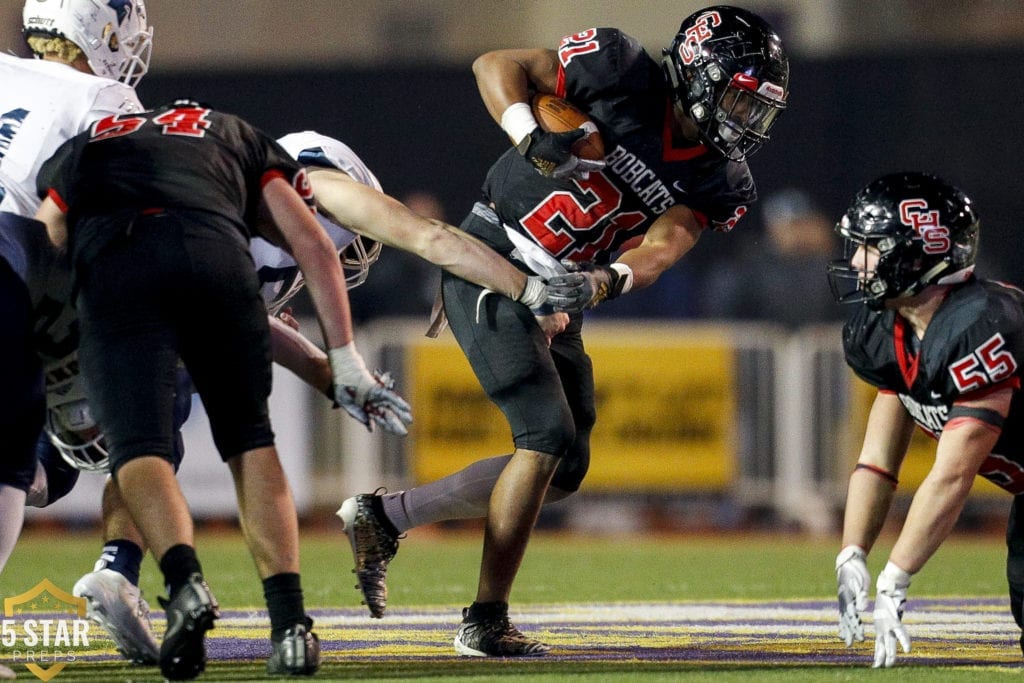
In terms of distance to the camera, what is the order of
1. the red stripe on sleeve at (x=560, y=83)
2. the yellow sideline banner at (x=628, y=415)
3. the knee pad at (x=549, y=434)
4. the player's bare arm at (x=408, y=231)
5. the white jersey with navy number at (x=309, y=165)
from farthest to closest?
the yellow sideline banner at (x=628, y=415)
the red stripe on sleeve at (x=560, y=83)
the white jersey with navy number at (x=309, y=165)
the knee pad at (x=549, y=434)
the player's bare arm at (x=408, y=231)

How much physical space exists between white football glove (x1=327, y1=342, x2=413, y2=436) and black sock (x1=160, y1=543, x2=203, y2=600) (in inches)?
21.9

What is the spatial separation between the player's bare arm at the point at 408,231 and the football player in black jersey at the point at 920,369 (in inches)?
36.4

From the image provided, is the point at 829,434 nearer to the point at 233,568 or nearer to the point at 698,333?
the point at 698,333

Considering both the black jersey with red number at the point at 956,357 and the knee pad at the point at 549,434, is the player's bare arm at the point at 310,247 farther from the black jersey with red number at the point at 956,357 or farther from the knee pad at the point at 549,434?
the black jersey with red number at the point at 956,357

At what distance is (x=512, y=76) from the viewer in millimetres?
4535

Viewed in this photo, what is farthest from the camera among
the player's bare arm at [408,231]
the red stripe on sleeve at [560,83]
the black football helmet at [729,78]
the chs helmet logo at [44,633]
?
the red stripe on sleeve at [560,83]

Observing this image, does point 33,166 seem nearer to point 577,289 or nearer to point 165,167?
point 165,167

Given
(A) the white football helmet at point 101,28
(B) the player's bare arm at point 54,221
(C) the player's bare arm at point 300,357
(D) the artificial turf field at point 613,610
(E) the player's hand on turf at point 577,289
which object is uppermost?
(A) the white football helmet at point 101,28

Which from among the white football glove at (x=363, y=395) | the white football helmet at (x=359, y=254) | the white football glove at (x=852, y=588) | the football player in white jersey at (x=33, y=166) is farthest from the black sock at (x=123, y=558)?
the white football glove at (x=852, y=588)

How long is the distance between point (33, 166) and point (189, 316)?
0.69m

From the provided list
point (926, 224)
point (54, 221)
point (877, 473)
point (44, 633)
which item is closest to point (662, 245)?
point (926, 224)

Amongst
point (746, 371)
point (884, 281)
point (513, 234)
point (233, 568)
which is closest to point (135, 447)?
point (513, 234)

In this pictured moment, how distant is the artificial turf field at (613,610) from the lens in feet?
13.1

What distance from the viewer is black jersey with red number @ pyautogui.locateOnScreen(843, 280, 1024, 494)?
3.98 m
